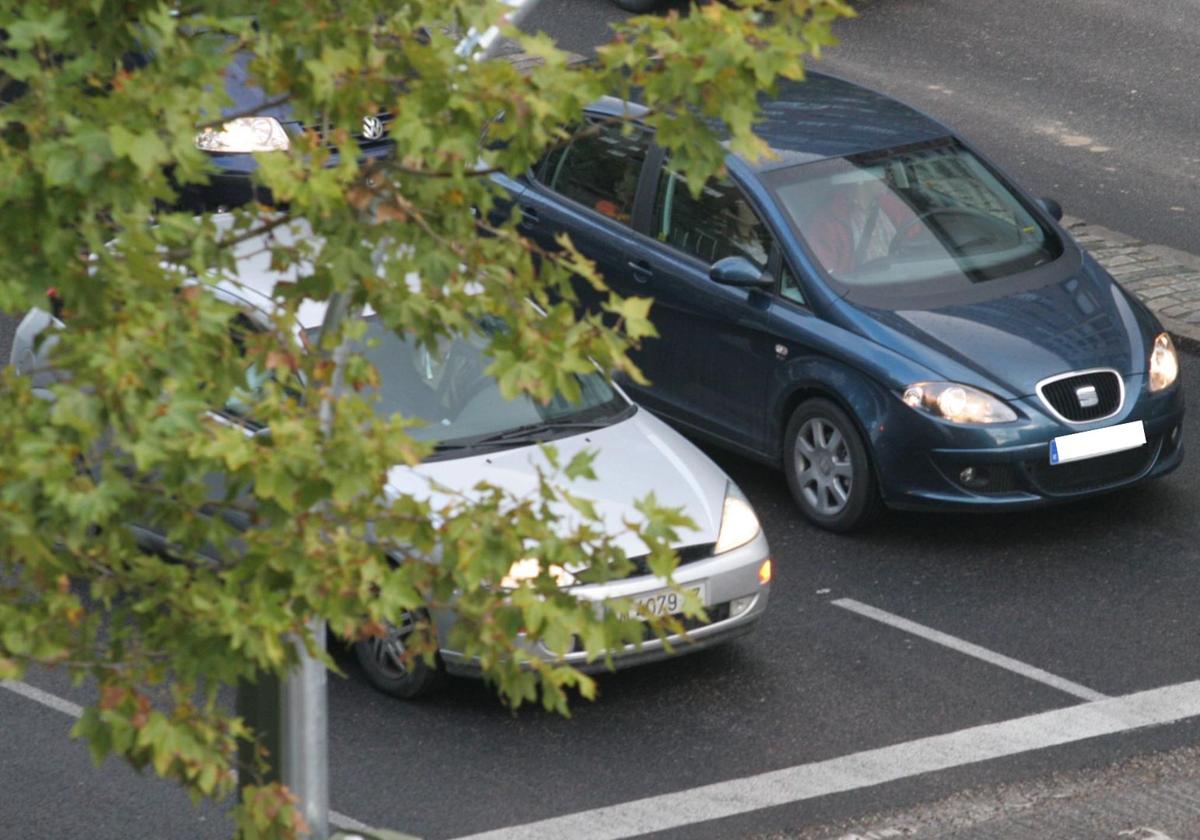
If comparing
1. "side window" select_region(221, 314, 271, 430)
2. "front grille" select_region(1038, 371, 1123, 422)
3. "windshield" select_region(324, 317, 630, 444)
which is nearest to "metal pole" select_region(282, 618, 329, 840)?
"side window" select_region(221, 314, 271, 430)

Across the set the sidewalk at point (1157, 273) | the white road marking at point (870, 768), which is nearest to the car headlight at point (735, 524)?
the white road marking at point (870, 768)

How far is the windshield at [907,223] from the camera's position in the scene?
10445 mm

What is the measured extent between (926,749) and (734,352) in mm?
3009

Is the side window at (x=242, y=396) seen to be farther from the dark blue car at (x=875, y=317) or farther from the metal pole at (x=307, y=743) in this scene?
the dark blue car at (x=875, y=317)

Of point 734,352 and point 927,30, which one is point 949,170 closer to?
point 734,352

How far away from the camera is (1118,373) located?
10016 millimetres

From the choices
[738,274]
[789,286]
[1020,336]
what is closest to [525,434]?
[738,274]

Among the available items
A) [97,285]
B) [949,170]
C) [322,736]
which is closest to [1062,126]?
[949,170]

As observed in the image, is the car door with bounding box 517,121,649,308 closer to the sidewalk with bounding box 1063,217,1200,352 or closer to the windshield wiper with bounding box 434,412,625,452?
the windshield wiper with bounding box 434,412,625,452

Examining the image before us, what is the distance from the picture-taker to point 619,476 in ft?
28.6

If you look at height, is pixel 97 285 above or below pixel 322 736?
above

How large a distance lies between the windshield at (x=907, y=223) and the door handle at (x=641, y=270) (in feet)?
2.69

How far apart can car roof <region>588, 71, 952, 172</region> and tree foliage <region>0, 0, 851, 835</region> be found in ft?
19.7

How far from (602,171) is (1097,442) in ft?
10.3
